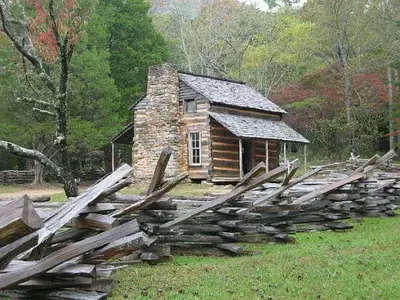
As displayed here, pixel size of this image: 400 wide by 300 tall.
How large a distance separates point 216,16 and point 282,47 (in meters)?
9.82

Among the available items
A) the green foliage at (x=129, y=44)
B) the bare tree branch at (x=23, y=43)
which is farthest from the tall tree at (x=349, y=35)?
the bare tree branch at (x=23, y=43)

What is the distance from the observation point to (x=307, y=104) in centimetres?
3378

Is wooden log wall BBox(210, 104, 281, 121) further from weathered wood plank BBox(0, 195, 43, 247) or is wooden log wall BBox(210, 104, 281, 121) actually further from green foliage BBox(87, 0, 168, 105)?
weathered wood plank BBox(0, 195, 43, 247)

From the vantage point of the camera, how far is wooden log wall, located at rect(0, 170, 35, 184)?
3409 cm

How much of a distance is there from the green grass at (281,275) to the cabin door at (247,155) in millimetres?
17512

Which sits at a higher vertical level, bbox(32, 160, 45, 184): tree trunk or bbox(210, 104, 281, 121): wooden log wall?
bbox(210, 104, 281, 121): wooden log wall

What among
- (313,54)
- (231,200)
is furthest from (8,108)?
(231,200)

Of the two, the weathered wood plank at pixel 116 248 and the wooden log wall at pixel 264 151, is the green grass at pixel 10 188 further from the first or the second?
the weathered wood plank at pixel 116 248

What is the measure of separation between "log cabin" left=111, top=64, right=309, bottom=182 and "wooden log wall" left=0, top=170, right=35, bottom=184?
10350 millimetres

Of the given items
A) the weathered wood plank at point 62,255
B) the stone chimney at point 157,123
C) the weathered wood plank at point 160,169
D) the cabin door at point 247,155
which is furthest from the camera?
the cabin door at point 247,155

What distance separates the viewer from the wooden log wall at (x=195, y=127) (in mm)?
25609

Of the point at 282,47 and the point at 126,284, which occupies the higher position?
the point at 282,47

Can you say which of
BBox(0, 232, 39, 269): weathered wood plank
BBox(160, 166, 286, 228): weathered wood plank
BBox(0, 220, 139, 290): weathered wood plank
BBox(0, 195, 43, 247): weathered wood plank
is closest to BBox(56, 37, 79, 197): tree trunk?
BBox(160, 166, 286, 228): weathered wood plank

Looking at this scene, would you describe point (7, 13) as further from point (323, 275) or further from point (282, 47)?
point (282, 47)
